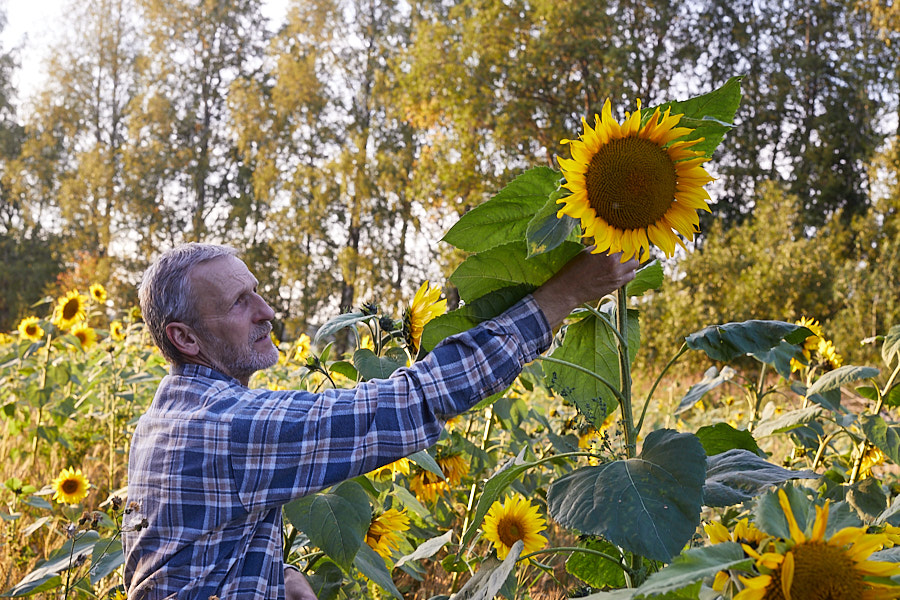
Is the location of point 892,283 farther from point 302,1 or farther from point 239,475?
point 302,1

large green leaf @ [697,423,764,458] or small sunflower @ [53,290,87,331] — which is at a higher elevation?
small sunflower @ [53,290,87,331]

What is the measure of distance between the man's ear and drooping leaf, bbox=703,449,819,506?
89cm

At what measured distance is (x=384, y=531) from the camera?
1627 mm

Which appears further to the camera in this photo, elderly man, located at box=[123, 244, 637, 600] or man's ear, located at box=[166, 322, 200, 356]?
man's ear, located at box=[166, 322, 200, 356]

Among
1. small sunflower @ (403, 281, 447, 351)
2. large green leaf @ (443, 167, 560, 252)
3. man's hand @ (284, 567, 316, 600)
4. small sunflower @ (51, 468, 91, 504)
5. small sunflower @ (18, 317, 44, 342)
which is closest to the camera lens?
large green leaf @ (443, 167, 560, 252)

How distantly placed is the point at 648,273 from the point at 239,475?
72 centimetres

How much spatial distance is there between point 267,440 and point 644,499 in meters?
0.56

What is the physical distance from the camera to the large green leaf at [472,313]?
1085mm

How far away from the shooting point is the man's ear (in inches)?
50.4

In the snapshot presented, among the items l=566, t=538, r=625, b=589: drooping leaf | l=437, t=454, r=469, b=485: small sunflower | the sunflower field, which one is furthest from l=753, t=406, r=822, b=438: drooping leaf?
l=437, t=454, r=469, b=485: small sunflower

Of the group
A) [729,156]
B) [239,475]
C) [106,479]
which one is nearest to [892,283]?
[729,156]

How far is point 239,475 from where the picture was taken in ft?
3.59

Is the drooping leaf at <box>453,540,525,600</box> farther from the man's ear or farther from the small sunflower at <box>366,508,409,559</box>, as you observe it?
the man's ear

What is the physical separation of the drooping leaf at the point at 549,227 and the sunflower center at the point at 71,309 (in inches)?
122
